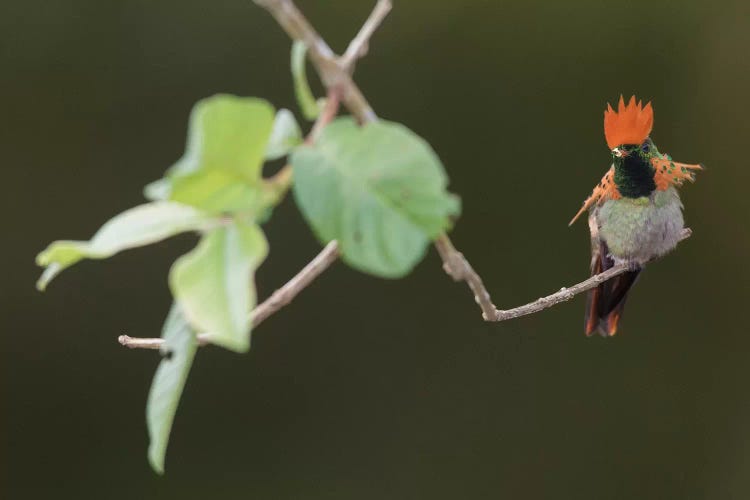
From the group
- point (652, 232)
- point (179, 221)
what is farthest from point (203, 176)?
point (652, 232)

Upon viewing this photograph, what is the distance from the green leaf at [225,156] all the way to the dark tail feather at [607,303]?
37cm

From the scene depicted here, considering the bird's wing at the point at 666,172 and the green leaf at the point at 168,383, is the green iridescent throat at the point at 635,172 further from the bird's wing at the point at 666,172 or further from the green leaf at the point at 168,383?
the green leaf at the point at 168,383

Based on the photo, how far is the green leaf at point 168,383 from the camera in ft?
0.60

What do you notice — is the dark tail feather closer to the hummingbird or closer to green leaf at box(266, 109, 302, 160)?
the hummingbird

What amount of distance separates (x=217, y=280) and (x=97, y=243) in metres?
0.03

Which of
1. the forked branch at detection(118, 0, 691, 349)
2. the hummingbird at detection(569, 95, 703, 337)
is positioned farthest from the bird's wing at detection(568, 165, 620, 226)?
the forked branch at detection(118, 0, 691, 349)

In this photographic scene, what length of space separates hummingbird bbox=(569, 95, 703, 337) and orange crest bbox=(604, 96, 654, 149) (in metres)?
0.05

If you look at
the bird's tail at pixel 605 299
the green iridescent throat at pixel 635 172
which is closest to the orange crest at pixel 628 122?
the green iridescent throat at pixel 635 172

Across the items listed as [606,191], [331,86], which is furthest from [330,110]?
[606,191]

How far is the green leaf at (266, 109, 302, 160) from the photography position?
0.58 ft

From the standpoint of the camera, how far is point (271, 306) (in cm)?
21

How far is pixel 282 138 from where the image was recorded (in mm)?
177

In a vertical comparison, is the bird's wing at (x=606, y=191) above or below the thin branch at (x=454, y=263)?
below

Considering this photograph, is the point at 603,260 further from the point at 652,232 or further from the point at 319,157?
the point at 319,157
